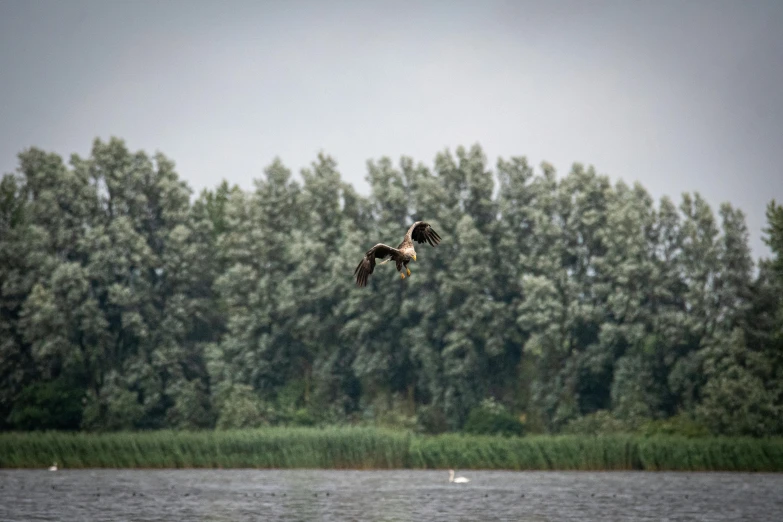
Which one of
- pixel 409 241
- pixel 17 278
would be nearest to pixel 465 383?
pixel 17 278

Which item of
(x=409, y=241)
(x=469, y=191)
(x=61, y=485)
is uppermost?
(x=469, y=191)

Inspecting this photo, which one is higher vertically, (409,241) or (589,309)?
(589,309)

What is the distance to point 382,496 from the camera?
154ft

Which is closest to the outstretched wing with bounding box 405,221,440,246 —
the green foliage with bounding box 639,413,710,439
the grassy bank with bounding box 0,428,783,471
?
the grassy bank with bounding box 0,428,783,471

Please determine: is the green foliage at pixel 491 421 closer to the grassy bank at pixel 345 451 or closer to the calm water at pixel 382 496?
the grassy bank at pixel 345 451

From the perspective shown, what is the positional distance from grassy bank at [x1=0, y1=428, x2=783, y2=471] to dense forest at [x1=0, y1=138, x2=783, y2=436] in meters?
10.3

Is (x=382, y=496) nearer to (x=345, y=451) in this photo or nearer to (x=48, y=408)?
(x=345, y=451)

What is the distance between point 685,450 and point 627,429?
1143 cm

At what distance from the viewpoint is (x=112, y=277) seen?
262 ft

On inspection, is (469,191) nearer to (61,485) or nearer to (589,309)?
(589,309)

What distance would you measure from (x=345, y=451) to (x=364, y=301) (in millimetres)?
18725

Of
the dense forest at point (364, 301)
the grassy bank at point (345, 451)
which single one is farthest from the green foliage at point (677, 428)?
the grassy bank at point (345, 451)

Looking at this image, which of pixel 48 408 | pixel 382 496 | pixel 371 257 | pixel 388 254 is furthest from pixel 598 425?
pixel 388 254

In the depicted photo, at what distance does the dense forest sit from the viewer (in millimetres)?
72562
